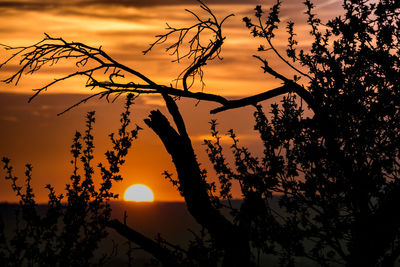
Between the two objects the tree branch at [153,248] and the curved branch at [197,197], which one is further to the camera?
the tree branch at [153,248]

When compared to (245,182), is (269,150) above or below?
above

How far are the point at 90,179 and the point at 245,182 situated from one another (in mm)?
3094

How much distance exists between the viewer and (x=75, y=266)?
8.56m

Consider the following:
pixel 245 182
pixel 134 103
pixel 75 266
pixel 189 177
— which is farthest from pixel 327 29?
pixel 75 266

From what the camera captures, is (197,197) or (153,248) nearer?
(197,197)

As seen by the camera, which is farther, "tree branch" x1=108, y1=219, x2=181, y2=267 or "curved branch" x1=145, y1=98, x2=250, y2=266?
"tree branch" x1=108, y1=219, x2=181, y2=267

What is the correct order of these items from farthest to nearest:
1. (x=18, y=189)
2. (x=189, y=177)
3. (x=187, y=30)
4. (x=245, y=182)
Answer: (x=18, y=189)
(x=187, y=30)
(x=245, y=182)
(x=189, y=177)

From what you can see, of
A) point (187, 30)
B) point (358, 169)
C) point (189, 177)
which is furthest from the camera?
point (187, 30)

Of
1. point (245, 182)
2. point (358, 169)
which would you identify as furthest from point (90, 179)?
point (358, 169)

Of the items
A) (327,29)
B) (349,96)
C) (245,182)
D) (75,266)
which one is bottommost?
(75,266)

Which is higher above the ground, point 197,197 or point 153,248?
point 197,197

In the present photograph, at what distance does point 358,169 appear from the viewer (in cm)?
777

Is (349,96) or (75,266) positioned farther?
(75,266)

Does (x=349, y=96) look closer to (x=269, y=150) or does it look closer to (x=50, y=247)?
(x=269, y=150)
